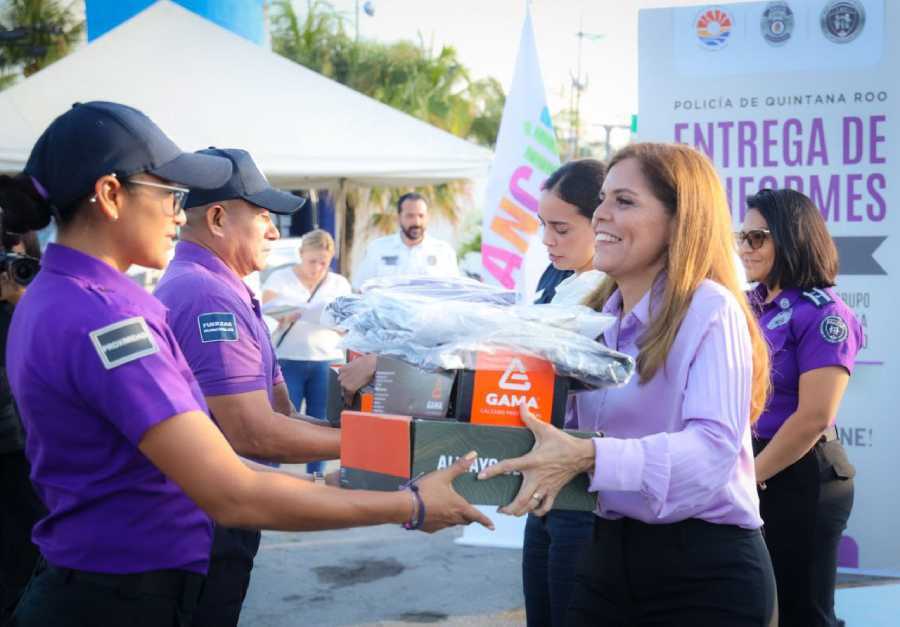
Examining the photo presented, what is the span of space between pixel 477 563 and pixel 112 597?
167 inches

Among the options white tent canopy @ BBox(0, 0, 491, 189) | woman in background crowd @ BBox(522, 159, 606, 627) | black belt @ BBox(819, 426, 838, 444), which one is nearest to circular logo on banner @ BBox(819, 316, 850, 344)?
black belt @ BBox(819, 426, 838, 444)

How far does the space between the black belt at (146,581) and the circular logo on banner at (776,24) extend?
14.6ft

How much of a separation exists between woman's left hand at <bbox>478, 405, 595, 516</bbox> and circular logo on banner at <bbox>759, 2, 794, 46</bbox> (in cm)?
404

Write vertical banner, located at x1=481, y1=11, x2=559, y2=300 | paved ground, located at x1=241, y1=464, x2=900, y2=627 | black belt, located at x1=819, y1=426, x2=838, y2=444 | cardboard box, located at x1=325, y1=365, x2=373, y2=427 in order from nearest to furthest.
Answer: cardboard box, located at x1=325, y1=365, x2=373, y2=427, black belt, located at x1=819, y1=426, x2=838, y2=444, paved ground, located at x1=241, y1=464, x2=900, y2=627, vertical banner, located at x1=481, y1=11, x2=559, y2=300

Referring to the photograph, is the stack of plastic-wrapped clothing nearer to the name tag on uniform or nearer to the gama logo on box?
the gama logo on box

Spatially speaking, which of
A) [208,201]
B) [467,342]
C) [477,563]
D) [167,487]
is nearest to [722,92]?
[477,563]

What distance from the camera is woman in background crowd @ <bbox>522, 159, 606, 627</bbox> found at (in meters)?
2.91

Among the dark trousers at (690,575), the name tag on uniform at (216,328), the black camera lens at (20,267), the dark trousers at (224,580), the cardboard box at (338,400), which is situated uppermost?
the black camera lens at (20,267)

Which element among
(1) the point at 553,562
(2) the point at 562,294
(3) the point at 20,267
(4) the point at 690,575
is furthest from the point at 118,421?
(3) the point at 20,267

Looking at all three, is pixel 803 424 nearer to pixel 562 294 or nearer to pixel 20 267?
pixel 562 294

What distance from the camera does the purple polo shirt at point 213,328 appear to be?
2.59 metres

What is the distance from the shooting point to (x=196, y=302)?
262 cm

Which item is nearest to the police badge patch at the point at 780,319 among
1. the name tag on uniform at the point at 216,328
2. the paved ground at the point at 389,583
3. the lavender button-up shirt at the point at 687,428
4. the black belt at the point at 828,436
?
the black belt at the point at 828,436

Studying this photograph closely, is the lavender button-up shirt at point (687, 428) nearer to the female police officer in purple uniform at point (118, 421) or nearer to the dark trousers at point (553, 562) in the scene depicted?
the female police officer in purple uniform at point (118, 421)
